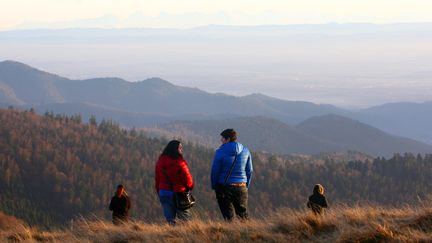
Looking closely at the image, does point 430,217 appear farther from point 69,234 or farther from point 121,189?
point 121,189

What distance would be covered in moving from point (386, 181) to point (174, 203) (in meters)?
188

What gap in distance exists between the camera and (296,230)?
11.6 m

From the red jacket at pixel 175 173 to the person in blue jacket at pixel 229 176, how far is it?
61 cm

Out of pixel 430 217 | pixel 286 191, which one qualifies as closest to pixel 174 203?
pixel 430 217

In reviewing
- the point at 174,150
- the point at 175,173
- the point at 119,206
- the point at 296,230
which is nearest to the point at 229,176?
the point at 175,173

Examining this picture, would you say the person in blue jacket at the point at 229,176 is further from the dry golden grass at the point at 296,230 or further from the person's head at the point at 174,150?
the dry golden grass at the point at 296,230

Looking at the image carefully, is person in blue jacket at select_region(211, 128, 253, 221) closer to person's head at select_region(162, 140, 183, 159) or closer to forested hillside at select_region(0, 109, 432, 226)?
person's head at select_region(162, 140, 183, 159)

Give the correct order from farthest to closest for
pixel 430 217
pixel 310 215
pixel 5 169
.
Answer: pixel 5 169 < pixel 310 215 < pixel 430 217

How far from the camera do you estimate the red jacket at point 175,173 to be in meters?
14.9

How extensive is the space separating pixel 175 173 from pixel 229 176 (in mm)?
1181

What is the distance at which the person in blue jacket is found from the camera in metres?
14.7

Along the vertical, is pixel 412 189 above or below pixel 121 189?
below

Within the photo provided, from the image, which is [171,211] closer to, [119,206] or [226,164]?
[226,164]

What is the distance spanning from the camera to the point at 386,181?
196 m
